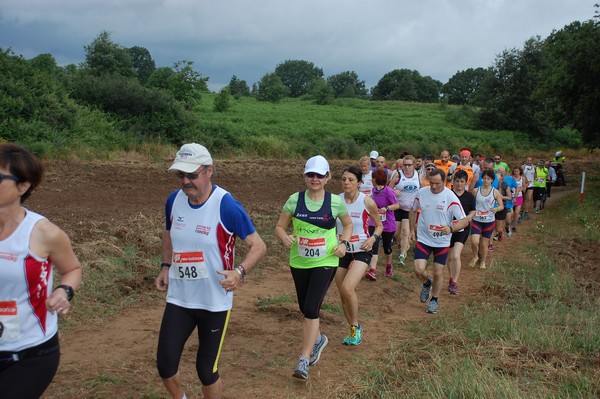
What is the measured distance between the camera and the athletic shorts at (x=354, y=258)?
7039 mm

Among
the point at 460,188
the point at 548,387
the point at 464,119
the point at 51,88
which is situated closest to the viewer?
the point at 548,387

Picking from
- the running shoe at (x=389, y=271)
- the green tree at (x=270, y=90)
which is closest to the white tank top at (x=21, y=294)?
the running shoe at (x=389, y=271)

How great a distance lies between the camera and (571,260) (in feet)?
40.5

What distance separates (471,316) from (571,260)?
19.4 feet

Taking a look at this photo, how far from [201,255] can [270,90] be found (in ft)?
199

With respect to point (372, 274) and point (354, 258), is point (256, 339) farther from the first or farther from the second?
point (372, 274)

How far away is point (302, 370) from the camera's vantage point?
5656mm

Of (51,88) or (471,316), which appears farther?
(51,88)

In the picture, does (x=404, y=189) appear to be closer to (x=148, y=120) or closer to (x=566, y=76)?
(x=566, y=76)

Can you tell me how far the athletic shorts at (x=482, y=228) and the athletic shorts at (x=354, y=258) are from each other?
17.9 feet

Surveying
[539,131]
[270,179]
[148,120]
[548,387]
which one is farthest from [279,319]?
[539,131]

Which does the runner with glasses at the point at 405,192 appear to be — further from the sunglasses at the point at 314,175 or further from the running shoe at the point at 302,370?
the running shoe at the point at 302,370

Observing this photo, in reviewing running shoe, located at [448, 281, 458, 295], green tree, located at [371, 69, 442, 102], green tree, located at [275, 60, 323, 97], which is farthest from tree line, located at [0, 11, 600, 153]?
green tree, located at [275, 60, 323, 97]

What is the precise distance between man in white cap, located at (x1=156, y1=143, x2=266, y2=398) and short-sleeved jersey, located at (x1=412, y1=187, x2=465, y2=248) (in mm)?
4732
